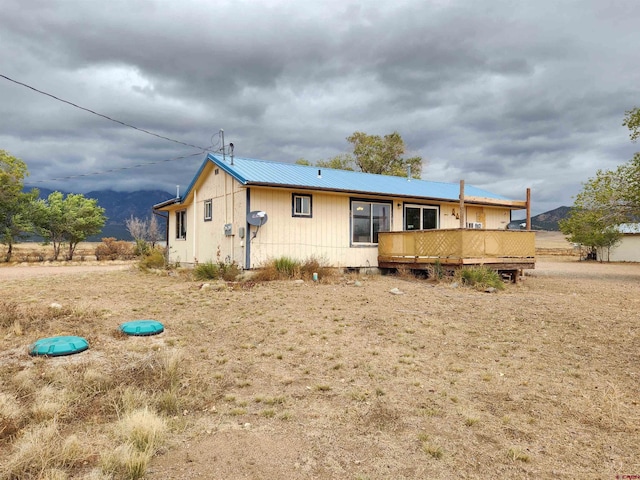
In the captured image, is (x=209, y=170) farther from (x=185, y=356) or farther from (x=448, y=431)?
(x=448, y=431)

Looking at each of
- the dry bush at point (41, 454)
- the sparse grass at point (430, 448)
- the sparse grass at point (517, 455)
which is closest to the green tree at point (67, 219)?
the dry bush at point (41, 454)

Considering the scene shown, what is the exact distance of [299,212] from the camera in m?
13.9

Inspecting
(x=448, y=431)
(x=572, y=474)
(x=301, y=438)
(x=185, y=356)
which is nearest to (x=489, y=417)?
(x=448, y=431)

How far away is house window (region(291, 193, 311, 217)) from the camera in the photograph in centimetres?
1379

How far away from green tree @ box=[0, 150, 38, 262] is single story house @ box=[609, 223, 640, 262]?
45569 mm

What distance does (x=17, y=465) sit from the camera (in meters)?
2.79

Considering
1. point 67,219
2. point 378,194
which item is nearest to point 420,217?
point 378,194

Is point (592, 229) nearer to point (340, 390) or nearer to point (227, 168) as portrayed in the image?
point (227, 168)

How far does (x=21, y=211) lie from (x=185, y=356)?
30234 millimetres

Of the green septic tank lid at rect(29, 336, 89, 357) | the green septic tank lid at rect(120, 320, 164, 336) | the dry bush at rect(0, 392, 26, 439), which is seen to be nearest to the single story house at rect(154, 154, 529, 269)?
the green septic tank lid at rect(120, 320, 164, 336)

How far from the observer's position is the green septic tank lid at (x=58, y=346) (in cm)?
527

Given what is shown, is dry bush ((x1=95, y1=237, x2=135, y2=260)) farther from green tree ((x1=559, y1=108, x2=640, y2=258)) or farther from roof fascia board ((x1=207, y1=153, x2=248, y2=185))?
green tree ((x1=559, y1=108, x2=640, y2=258))

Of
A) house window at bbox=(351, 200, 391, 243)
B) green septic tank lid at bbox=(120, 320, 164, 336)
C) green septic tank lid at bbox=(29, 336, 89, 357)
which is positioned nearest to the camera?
green septic tank lid at bbox=(29, 336, 89, 357)

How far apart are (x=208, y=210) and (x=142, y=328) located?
388 inches
